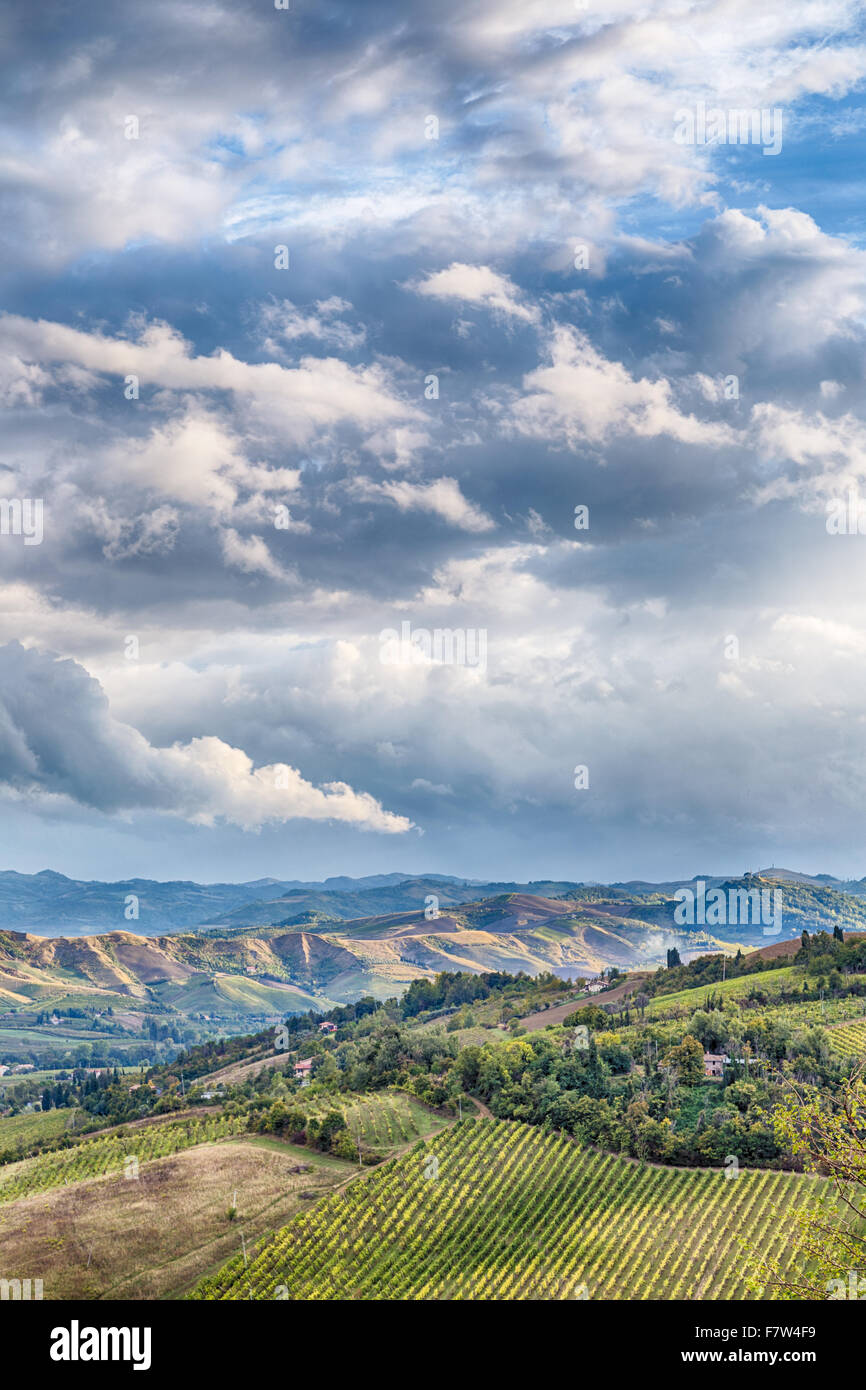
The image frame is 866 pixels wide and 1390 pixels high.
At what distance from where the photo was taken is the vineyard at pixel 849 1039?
159m

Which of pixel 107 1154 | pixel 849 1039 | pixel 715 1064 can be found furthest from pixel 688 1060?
pixel 107 1154

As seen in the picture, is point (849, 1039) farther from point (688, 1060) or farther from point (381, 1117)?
point (381, 1117)

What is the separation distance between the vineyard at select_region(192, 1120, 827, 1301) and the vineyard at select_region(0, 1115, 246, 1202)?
4909 cm

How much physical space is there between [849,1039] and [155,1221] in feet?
362

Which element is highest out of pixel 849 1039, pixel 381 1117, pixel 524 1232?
pixel 849 1039

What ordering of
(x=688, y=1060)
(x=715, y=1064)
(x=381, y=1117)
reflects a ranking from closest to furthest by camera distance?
(x=688, y=1060), (x=381, y=1117), (x=715, y=1064)

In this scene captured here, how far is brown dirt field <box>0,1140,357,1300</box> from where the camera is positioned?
10950 cm

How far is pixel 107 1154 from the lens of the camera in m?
168
